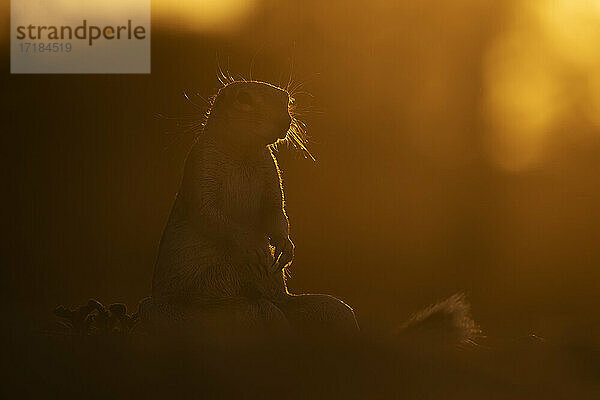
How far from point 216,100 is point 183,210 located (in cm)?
74

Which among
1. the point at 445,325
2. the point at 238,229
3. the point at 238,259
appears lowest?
the point at 445,325

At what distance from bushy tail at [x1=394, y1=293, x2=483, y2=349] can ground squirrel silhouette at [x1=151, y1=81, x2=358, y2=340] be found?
1.24 ft

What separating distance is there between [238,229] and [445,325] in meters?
1.38

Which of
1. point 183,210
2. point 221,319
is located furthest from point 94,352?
point 183,210

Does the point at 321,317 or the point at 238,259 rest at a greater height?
the point at 238,259

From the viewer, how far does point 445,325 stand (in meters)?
5.57

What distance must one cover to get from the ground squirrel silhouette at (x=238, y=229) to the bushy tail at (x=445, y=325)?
0.38 metres

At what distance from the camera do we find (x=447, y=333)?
217 inches

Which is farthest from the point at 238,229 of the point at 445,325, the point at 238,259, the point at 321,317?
the point at 445,325

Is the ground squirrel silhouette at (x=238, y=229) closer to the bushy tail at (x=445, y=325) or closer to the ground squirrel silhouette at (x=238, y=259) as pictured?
the ground squirrel silhouette at (x=238, y=259)

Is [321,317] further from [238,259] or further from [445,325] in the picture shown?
[445,325]

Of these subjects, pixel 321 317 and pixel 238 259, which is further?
pixel 238 259

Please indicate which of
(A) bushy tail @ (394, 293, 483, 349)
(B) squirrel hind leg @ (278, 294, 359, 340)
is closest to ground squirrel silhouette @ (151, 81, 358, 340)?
(B) squirrel hind leg @ (278, 294, 359, 340)

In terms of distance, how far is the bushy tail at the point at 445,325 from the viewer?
18.0 feet
